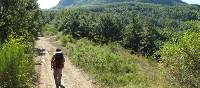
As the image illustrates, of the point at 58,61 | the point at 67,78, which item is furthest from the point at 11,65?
the point at 67,78

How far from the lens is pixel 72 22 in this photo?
224 feet

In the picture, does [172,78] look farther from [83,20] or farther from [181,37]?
[83,20]

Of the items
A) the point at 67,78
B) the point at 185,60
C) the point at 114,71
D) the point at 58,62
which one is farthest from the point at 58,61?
the point at 114,71

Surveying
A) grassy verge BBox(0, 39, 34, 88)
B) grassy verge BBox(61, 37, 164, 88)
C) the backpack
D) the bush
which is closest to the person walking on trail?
the backpack

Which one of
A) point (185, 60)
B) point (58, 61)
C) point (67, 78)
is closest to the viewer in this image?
point (185, 60)

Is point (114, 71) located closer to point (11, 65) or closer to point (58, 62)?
point (58, 62)

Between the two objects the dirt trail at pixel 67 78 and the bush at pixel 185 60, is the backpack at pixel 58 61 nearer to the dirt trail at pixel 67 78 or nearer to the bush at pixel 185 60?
the dirt trail at pixel 67 78

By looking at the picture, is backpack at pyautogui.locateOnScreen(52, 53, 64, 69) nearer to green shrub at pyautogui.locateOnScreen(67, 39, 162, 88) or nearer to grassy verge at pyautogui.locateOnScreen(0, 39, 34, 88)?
grassy verge at pyautogui.locateOnScreen(0, 39, 34, 88)

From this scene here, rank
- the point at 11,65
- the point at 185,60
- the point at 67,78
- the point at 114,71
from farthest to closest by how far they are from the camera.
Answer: the point at 114,71 → the point at 67,78 → the point at 11,65 → the point at 185,60

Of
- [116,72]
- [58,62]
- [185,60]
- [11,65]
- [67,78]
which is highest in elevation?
[185,60]

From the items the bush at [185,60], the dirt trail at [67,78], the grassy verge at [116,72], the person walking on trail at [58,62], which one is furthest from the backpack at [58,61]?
the bush at [185,60]

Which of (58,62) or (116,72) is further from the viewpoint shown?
(116,72)

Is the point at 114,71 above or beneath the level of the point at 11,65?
beneath

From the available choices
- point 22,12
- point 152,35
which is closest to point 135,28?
point 152,35
